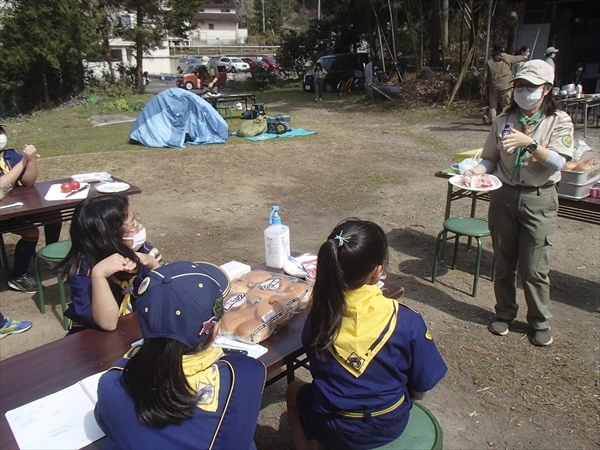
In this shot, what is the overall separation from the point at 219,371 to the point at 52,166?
8408 millimetres

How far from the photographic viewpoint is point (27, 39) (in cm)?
1834

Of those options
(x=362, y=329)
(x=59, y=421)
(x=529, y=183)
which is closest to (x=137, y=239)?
(x=59, y=421)

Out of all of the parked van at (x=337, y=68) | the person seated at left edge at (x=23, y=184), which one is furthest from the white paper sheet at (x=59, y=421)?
the parked van at (x=337, y=68)

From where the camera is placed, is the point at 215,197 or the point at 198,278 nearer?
the point at 198,278

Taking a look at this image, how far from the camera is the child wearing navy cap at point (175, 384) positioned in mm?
1301

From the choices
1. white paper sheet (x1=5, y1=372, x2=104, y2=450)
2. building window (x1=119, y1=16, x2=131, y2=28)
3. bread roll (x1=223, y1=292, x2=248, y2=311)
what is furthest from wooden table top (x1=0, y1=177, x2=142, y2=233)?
building window (x1=119, y1=16, x2=131, y2=28)

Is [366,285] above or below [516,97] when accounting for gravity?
below

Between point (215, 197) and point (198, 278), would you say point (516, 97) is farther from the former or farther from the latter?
point (215, 197)

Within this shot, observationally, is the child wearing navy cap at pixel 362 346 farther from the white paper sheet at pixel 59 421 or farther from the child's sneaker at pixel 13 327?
the child's sneaker at pixel 13 327

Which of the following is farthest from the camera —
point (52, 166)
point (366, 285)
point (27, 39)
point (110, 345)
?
point (27, 39)

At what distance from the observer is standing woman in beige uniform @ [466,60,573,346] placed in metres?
2.89

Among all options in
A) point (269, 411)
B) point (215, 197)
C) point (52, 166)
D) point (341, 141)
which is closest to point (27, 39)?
point (52, 166)

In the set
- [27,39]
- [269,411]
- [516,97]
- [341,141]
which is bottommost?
[269,411]

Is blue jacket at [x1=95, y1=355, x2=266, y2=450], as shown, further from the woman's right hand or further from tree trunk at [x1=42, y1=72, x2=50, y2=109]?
tree trunk at [x1=42, y1=72, x2=50, y2=109]
